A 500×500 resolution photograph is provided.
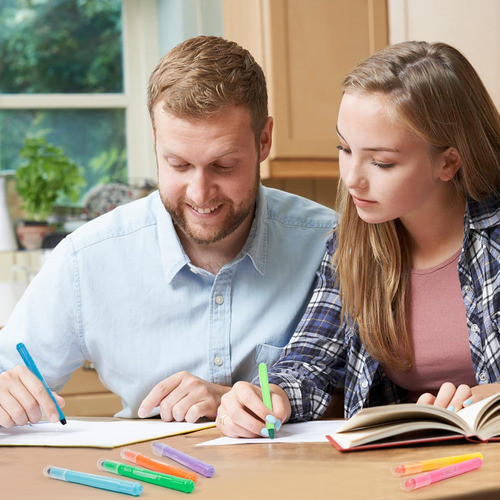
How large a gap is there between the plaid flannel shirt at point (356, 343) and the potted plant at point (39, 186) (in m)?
1.93

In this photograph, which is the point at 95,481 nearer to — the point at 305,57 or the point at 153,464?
the point at 153,464

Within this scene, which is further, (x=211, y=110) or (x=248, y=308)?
(x=248, y=308)

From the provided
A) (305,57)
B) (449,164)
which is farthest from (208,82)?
(305,57)

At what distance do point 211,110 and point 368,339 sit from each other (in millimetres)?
490

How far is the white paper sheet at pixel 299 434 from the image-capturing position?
1.11 meters

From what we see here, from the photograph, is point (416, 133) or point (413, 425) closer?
point (413, 425)

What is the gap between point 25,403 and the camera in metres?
1.21

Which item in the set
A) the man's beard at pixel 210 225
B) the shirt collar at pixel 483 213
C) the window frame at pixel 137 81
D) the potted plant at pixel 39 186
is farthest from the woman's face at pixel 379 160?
the window frame at pixel 137 81

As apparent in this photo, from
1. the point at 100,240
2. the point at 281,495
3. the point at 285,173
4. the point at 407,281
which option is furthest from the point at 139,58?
the point at 281,495

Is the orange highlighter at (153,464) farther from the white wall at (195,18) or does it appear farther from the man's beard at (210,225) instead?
the white wall at (195,18)

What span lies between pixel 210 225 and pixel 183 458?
56cm

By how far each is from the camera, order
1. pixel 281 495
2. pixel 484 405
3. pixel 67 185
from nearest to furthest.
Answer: pixel 281 495 < pixel 484 405 < pixel 67 185

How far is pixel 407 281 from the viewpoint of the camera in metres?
1.47

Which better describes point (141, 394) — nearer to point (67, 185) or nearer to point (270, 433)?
point (270, 433)
